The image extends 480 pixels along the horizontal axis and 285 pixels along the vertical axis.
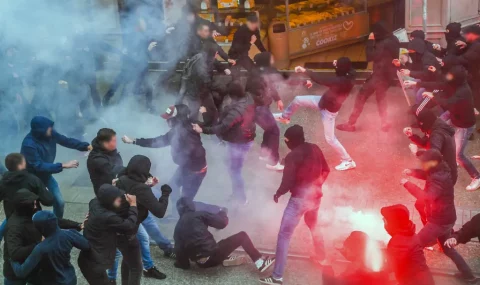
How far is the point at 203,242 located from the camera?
19.7ft

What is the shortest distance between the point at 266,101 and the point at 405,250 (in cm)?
319

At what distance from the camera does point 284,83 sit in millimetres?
10758

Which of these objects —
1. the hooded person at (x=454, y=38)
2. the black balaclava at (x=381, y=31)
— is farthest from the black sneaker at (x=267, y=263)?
the hooded person at (x=454, y=38)

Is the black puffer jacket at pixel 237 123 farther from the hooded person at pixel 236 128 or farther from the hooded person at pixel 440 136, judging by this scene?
the hooded person at pixel 440 136

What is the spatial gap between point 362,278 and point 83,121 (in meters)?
5.51

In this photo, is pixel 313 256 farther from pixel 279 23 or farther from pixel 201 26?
pixel 279 23

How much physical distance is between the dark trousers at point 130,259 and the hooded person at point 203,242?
540 millimetres

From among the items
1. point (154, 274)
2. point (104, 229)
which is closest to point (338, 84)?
point (154, 274)

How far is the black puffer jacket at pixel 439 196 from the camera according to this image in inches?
219

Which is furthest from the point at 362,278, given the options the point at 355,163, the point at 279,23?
the point at 279,23

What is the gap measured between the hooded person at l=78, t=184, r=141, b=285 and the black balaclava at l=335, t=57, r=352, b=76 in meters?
3.34

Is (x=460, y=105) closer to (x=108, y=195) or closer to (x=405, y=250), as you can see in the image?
(x=405, y=250)

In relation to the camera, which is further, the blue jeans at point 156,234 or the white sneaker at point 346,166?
the white sneaker at point 346,166

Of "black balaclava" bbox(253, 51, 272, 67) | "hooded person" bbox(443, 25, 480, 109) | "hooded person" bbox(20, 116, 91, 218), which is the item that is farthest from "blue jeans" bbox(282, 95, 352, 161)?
"hooded person" bbox(20, 116, 91, 218)
